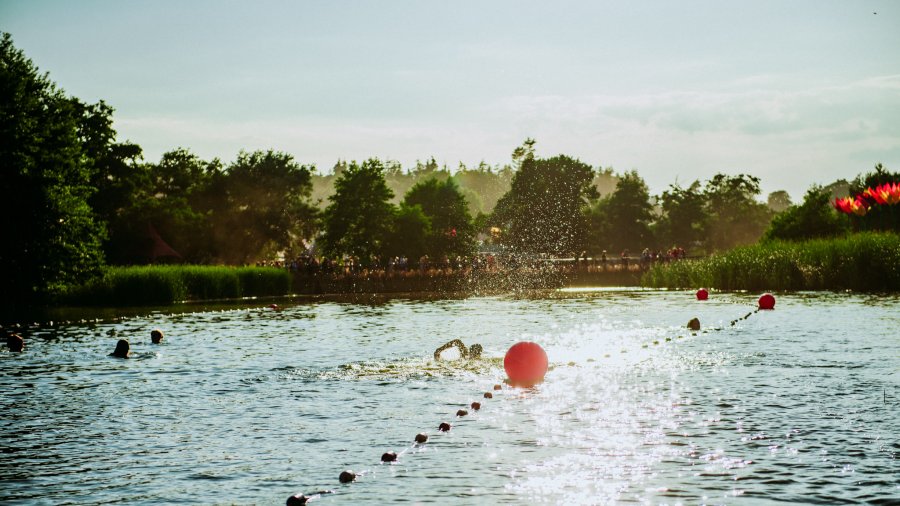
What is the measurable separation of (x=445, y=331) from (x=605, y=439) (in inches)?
906

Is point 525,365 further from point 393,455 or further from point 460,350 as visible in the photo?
point 393,455

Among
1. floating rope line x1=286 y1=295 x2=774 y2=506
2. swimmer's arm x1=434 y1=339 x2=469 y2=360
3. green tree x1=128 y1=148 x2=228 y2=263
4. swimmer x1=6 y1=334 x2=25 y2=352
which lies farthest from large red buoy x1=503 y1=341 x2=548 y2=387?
A: green tree x1=128 y1=148 x2=228 y2=263

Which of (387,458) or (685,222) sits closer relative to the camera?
(387,458)

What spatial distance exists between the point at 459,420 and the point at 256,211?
92.0 m

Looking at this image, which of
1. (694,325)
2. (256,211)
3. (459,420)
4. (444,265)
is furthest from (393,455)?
(256,211)

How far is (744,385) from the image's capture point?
856 inches

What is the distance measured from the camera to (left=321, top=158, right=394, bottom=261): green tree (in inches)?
3600

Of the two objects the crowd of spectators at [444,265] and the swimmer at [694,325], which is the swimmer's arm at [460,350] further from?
the crowd of spectators at [444,265]

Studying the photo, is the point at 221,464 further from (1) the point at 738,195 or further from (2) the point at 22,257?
(1) the point at 738,195

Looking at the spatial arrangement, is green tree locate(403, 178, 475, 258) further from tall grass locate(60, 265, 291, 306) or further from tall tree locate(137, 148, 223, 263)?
tall grass locate(60, 265, 291, 306)

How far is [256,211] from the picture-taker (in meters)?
107

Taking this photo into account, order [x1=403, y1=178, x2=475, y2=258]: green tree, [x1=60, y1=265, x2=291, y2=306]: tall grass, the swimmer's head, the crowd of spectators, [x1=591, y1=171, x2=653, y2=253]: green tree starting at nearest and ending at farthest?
the swimmer's head < [x1=60, y1=265, x2=291, y2=306]: tall grass < the crowd of spectators < [x1=403, y1=178, x2=475, y2=258]: green tree < [x1=591, y1=171, x2=653, y2=253]: green tree

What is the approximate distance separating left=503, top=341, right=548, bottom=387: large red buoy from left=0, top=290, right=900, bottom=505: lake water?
2.09ft

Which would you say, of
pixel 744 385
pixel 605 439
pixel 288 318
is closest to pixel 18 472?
pixel 605 439
